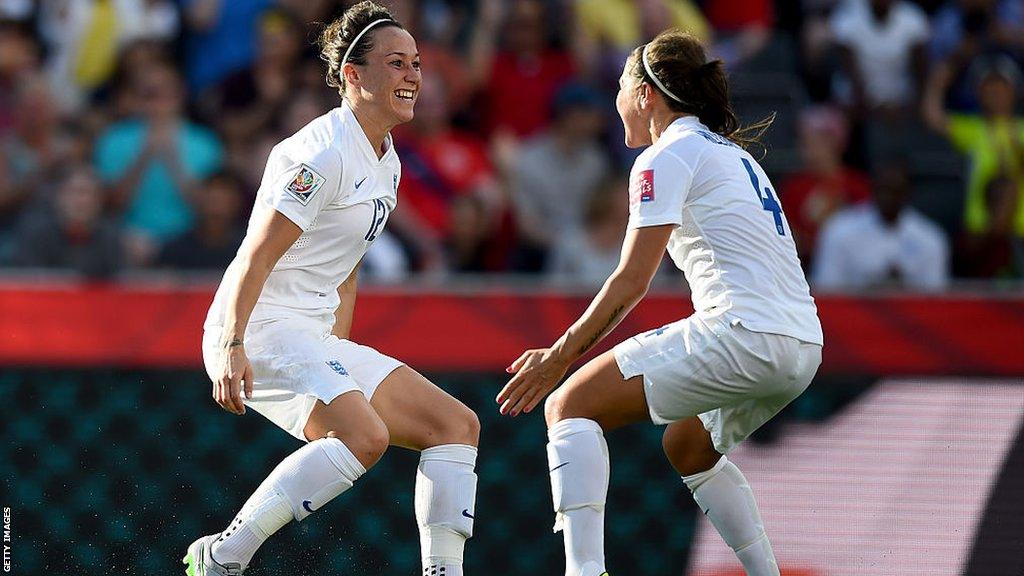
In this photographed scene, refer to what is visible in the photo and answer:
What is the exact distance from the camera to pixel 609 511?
6.11 m

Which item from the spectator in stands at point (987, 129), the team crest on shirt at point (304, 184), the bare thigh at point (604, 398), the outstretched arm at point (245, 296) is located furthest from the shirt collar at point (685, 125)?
the spectator in stands at point (987, 129)

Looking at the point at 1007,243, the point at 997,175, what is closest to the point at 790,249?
the point at 1007,243

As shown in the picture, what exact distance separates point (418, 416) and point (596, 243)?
157 inches

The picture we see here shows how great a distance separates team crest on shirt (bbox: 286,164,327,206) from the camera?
4.56 m

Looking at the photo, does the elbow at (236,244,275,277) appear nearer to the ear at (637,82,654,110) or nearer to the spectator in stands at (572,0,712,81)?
the ear at (637,82,654,110)

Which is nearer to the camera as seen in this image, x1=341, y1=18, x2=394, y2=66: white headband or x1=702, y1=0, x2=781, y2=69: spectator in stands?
x1=341, y1=18, x2=394, y2=66: white headband

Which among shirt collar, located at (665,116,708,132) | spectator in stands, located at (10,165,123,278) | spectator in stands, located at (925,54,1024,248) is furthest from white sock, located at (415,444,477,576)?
spectator in stands, located at (925,54,1024,248)

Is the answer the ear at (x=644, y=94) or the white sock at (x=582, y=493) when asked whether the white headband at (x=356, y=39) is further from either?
the white sock at (x=582, y=493)

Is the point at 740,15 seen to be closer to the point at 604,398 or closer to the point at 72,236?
the point at 72,236

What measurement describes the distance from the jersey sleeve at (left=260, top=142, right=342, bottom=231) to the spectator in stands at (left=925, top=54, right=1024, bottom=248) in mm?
5978

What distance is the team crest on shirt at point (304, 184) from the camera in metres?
4.56

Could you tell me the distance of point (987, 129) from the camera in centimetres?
1008

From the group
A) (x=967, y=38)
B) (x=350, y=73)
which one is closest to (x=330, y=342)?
(x=350, y=73)

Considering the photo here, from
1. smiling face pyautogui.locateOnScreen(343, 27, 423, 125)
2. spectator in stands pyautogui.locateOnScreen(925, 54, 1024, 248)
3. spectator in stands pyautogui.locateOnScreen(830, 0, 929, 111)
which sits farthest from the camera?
spectator in stands pyautogui.locateOnScreen(830, 0, 929, 111)
